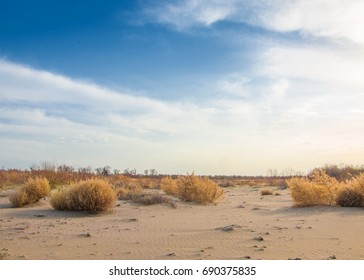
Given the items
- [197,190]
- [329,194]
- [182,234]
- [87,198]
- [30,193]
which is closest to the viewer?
[182,234]

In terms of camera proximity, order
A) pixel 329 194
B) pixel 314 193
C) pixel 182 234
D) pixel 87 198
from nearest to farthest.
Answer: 1. pixel 182 234
2. pixel 87 198
3. pixel 314 193
4. pixel 329 194

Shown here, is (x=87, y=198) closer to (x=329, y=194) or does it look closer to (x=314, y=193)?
(x=314, y=193)

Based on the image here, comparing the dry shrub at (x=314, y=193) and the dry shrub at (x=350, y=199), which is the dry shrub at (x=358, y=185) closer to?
the dry shrub at (x=350, y=199)

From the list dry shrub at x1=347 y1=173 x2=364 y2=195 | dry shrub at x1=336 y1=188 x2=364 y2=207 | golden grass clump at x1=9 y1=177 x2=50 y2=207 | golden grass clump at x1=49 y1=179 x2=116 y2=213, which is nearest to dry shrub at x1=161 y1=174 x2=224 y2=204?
golden grass clump at x1=49 y1=179 x2=116 y2=213

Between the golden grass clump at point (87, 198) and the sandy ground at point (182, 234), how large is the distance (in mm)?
348

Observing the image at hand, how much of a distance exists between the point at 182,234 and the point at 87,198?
4.84 m

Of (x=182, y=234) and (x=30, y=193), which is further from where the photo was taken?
(x=30, y=193)

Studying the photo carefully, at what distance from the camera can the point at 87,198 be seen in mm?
14047

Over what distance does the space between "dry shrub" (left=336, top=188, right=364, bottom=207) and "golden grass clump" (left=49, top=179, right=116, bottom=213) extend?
7.74 metres

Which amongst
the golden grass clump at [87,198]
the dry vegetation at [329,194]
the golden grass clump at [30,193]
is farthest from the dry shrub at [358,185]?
the golden grass clump at [30,193]

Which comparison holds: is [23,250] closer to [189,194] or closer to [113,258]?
[113,258]

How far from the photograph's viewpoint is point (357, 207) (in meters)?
15.3

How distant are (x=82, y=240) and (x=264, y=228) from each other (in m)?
4.29

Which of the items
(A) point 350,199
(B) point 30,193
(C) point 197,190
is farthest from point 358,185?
(B) point 30,193
